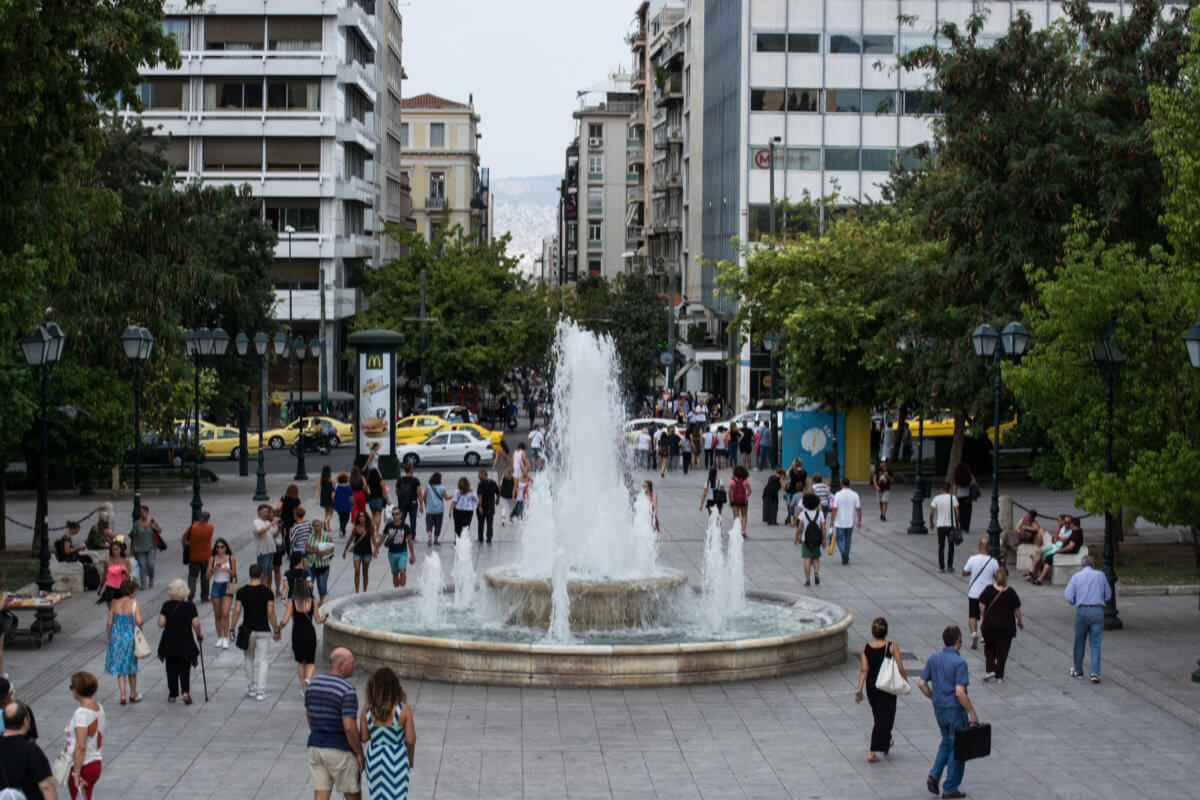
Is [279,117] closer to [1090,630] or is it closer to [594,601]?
[594,601]

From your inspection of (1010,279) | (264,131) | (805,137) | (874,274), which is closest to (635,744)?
(1010,279)

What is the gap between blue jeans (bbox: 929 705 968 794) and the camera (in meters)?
11.7

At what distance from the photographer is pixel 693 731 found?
45.7ft

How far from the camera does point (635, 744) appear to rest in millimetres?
13414

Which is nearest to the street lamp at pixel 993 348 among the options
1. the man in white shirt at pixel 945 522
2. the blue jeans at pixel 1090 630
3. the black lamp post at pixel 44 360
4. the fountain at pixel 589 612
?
the man in white shirt at pixel 945 522

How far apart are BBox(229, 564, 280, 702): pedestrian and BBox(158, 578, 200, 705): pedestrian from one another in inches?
20.1

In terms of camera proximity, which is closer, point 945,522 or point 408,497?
point 945,522

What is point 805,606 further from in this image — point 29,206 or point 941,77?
point 941,77

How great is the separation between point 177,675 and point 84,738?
→ 4.54 metres

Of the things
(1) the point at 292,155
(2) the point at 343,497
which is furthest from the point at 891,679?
(1) the point at 292,155

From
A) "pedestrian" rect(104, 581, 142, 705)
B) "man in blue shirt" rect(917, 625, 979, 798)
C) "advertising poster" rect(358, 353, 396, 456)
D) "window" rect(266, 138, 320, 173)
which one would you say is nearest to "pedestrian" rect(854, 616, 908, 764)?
"man in blue shirt" rect(917, 625, 979, 798)

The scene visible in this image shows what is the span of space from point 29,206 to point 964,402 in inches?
828

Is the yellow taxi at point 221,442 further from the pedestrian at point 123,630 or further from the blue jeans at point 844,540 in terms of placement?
the pedestrian at point 123,630

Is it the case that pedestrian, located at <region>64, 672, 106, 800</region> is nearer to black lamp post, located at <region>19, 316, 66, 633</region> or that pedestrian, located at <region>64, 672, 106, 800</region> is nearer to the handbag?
the handbag
